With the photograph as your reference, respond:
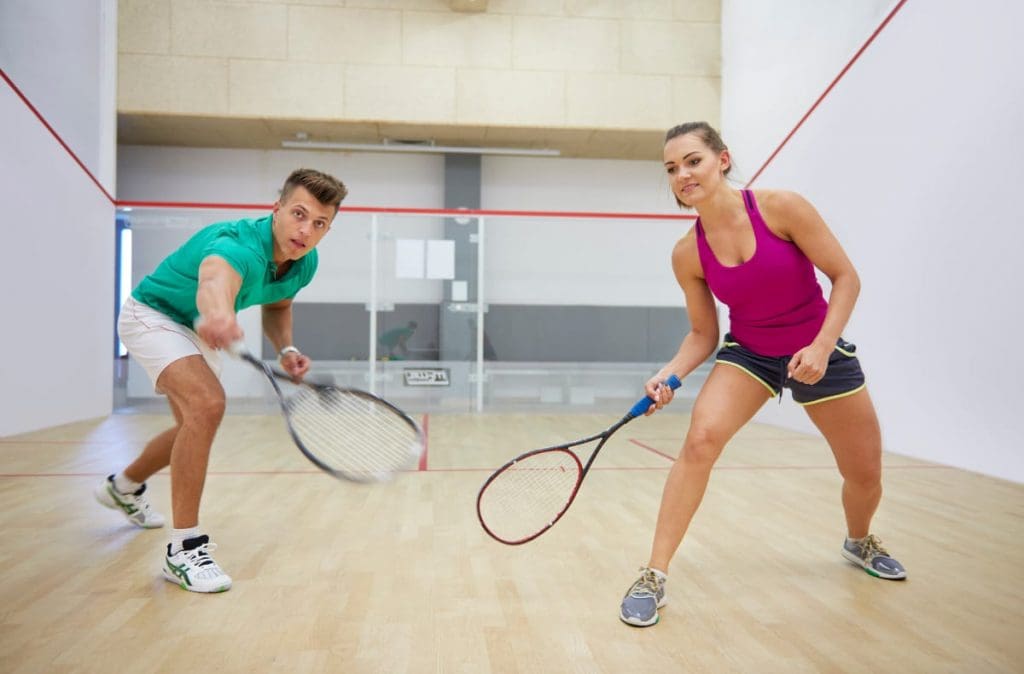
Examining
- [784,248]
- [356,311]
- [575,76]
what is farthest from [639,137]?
[784,248]

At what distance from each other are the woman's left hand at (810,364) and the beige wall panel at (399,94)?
4797mm

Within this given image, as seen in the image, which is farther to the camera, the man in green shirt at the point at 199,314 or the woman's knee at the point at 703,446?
the man in green shirt at the point at 199,314

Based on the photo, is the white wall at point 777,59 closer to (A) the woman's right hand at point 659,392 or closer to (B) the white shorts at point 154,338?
(A) the woman's right hand at point 659,392

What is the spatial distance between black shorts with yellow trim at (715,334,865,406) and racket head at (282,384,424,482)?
0.62 meters

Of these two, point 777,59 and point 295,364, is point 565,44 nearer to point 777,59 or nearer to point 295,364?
point 777,59

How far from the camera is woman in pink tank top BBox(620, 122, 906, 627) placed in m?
1.39

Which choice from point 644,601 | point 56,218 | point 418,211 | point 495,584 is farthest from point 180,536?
point 418,211

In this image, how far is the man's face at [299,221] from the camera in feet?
4.98

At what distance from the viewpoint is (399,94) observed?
225 inches

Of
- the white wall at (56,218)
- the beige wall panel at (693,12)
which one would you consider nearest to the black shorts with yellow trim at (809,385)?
the white wall at (56,218)

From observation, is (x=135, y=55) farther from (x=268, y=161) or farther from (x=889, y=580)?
(x=889, y=580)

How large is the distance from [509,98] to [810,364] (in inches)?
191

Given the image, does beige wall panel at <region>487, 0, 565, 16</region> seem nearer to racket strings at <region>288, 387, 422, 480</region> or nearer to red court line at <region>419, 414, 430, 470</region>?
red court line at <region>419, 414, 430, 470</region>

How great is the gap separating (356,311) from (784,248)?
151 inches
